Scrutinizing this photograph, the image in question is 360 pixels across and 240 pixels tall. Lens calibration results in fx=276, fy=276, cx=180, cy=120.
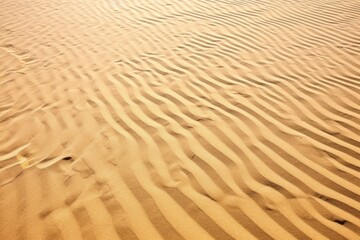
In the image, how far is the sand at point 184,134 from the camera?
1959 mm

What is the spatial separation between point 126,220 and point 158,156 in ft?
2.25

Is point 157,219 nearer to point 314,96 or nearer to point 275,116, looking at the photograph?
point 275,116

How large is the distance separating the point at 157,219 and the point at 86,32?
4.98 m

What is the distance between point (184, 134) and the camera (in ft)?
9.01

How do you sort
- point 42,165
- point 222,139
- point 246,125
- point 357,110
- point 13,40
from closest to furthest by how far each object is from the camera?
point 42,165 < point 222,139 < point 246,125 < point 357,110 < point 13,40

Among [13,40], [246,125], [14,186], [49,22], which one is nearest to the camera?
[14,186]

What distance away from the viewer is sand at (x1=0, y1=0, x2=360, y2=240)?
1.96 meters

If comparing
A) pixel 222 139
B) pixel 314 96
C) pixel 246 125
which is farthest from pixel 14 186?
pixel 314 96

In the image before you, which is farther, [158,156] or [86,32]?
[86,32]

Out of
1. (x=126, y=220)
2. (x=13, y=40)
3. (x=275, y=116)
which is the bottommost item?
(x=13, y=40)

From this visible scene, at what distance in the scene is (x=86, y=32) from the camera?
5828mm

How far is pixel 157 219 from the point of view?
1.96 metres

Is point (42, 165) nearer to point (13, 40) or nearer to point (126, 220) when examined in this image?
point (126, 220)

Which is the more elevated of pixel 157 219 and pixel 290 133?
pixel 290 133
